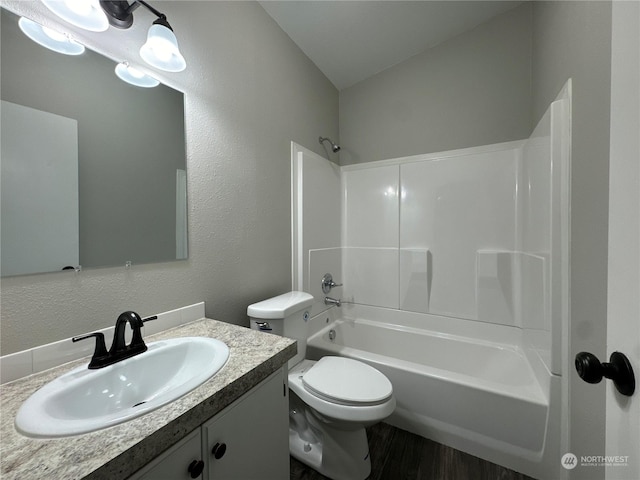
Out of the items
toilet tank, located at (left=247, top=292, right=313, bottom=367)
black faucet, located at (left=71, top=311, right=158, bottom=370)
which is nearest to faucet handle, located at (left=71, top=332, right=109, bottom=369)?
black faucet, located at (left=71, top=311, right=158, bottom=370)

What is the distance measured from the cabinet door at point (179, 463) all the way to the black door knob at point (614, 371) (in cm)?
84

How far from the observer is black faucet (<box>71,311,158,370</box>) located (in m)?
0.75

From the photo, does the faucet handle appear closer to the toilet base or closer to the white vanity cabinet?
the white vanity cabinet

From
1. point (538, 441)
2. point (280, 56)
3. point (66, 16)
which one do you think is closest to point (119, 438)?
point (66, 16)

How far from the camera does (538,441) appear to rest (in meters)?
1.21

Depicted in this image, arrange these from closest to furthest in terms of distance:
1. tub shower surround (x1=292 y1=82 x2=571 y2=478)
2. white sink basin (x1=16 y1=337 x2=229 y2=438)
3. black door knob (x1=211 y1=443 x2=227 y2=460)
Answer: white sink basin (x1=16 y1=337 x2=229 y2=438)
black door knob (x1=211 y1=443 x2=227 y2=460)
tub shower surround (x1=292 y1=82 x2=571 y2=478)

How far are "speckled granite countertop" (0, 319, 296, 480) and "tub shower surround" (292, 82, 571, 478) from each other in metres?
1.12

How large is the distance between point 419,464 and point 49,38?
2.38m

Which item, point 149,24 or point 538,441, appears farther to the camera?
point 538,441

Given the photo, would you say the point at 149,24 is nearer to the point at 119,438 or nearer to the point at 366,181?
the point at 119,438

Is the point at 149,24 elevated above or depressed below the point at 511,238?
above

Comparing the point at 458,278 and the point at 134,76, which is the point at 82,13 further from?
the point at 458,278

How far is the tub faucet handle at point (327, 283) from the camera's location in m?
2.13

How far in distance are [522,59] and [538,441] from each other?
2.36m
